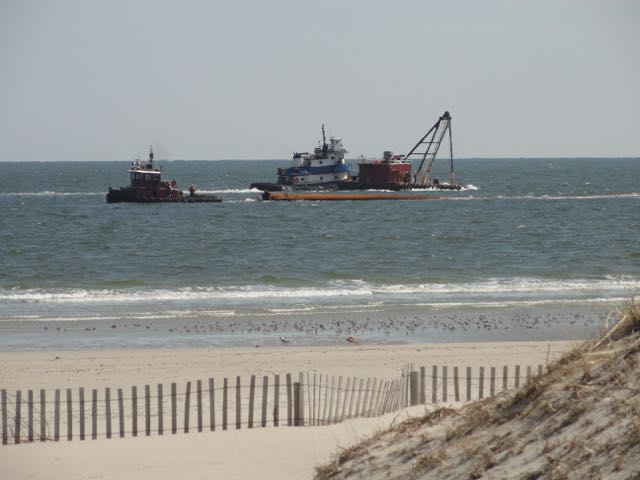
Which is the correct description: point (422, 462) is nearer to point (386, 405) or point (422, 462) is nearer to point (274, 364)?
point (386, 405)

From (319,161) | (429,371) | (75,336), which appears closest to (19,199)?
(319,161)

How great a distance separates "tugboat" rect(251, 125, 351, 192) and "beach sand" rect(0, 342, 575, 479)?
73035mm

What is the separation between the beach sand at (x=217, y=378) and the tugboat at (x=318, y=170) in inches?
2875

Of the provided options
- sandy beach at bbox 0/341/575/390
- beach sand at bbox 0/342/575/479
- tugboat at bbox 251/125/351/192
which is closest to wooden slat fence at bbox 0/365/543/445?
beach sand at bbox 0/342/575/479

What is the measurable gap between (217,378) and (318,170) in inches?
3061

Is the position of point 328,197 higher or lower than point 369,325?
higher

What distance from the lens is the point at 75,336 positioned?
2462 cm

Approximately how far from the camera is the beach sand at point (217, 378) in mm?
11648

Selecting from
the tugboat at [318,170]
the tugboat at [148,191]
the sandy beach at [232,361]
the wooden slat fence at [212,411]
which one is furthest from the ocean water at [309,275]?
the tugboat at [318,170]

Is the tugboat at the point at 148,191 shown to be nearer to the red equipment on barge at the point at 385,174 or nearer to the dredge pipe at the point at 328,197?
the dredge pipe at the point at 328,197

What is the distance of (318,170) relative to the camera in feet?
316

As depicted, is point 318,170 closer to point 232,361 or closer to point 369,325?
point 369,325

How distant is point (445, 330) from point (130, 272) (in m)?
16.9

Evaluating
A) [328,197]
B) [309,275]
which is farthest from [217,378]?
[328,197]
